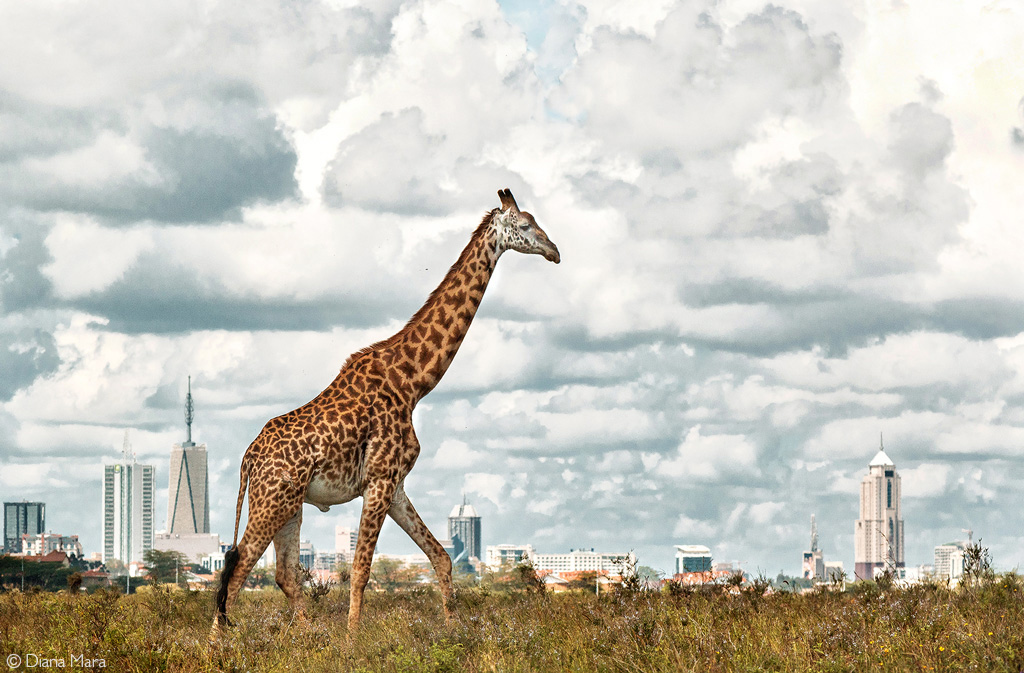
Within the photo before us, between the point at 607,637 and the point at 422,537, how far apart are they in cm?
587

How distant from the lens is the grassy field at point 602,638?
12992 millimetres

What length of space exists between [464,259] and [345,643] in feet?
24.8

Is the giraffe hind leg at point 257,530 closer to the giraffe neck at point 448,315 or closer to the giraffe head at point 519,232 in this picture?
the giraffe neck at point 448,315

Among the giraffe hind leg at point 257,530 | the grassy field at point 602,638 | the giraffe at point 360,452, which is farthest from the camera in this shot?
the giraffe at point 360,452

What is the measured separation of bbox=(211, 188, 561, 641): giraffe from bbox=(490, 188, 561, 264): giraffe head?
0.08 ft

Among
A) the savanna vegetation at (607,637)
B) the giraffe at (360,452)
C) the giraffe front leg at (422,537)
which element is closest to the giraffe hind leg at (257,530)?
the giraffe at (360,452)

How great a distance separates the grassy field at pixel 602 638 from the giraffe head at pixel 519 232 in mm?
6072

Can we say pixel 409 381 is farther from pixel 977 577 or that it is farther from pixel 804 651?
pixel 977 577

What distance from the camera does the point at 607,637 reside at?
1431 centimetres

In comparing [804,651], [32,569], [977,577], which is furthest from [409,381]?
[32,569]

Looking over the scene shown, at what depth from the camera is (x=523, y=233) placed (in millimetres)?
20422

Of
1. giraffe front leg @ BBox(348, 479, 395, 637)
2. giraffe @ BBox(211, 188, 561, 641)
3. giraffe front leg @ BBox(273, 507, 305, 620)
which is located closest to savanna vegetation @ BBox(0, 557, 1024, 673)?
giraffe front leg @ BBox(273, 507, 305, 620)

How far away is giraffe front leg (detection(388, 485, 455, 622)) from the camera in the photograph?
19203 mm

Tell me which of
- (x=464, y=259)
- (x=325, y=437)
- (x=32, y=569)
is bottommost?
(x=32, y=569)
